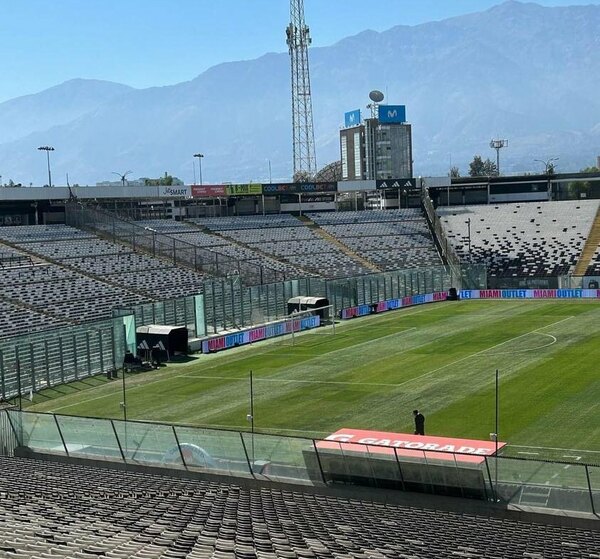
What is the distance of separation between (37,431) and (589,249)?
75.0 meters

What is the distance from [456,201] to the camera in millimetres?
117938

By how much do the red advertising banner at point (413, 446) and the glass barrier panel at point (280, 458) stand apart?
58cm

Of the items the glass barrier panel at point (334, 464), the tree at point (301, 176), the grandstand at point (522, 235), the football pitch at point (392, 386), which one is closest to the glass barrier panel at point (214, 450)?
the glass barrier panel at point (334, 464)

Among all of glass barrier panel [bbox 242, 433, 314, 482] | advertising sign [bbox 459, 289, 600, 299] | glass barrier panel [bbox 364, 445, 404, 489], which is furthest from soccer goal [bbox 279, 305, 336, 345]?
glass barrier panel [bbox 364, 445, 404, 489]

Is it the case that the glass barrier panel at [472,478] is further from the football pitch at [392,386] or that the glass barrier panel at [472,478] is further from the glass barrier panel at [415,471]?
the football pitch at [392,386]

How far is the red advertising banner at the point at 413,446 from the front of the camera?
2239 cm

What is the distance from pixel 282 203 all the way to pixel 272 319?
1934 inches

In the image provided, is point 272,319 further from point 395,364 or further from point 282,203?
point 282,203

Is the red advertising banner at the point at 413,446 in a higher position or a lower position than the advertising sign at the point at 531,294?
higher

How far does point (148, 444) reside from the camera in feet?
84.4

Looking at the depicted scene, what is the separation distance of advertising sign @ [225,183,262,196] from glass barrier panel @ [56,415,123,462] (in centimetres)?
8032

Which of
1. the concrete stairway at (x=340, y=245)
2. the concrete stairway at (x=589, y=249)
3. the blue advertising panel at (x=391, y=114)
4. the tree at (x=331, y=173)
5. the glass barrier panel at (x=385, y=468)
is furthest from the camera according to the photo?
the tree at (x=331, y=173)

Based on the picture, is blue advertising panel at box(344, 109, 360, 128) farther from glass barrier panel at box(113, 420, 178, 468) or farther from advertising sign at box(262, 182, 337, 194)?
glass barrier panel at box(113, 420, 178, 468)

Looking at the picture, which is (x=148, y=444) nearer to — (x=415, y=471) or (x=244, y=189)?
(x=415, y=471)
